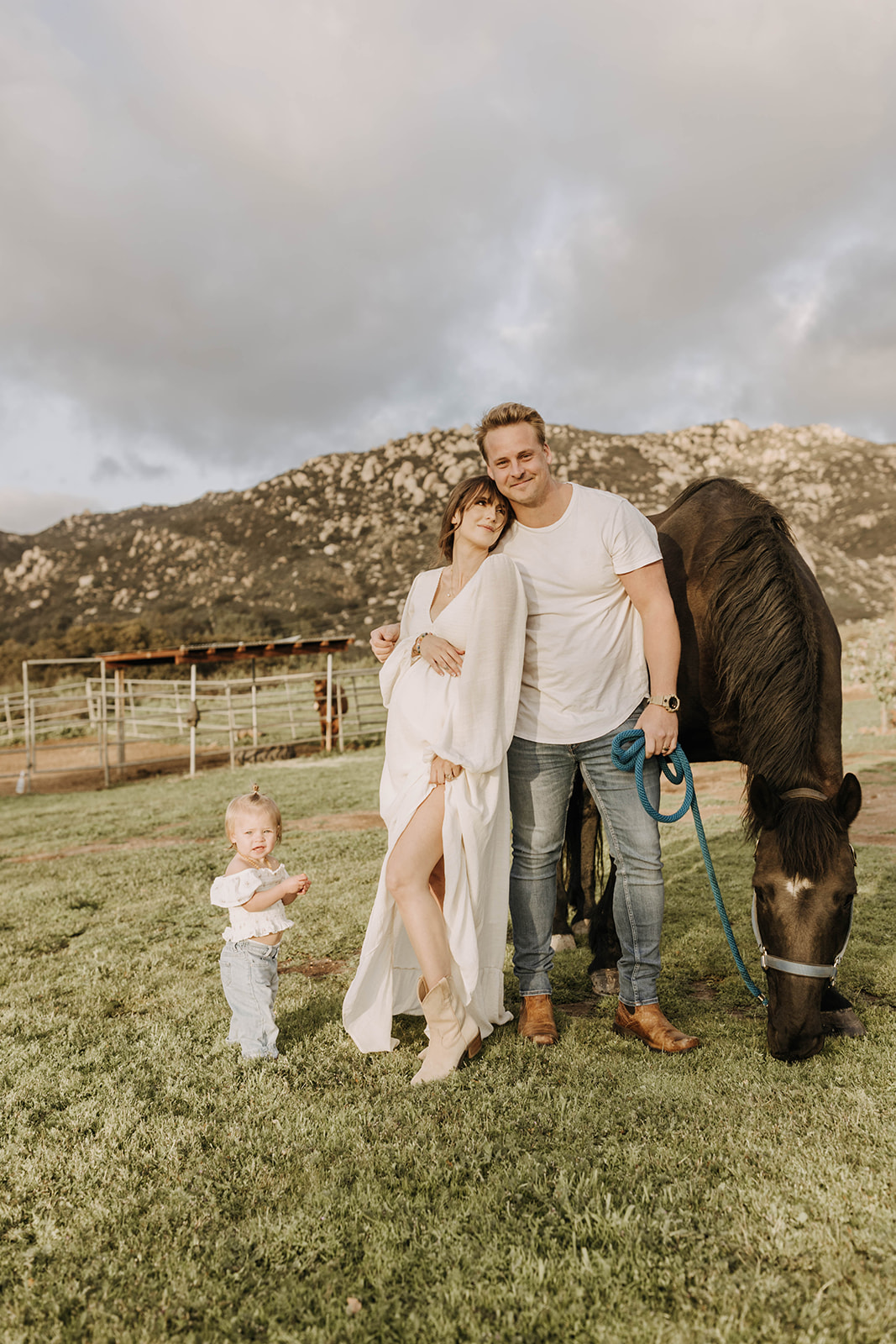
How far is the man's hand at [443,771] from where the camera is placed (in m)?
2.18

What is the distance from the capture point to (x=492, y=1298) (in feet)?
4.13

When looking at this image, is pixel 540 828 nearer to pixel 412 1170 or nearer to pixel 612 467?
pixel 412 1170

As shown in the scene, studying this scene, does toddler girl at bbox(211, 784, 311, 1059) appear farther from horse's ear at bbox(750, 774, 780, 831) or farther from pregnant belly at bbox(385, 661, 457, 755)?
horse's ear at bbox(750, 774, 780, 831)

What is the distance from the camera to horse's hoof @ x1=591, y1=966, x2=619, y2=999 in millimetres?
2771

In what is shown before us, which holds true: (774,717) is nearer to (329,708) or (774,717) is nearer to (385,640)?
(385,640)

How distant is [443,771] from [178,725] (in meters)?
13.2

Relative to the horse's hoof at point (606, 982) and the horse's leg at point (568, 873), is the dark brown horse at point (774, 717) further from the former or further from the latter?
the horse's leg at point (568, 873)

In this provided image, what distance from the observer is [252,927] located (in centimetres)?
225

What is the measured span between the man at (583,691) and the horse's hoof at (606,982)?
41 centimetres

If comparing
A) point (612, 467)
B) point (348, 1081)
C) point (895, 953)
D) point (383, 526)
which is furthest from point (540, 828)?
point (612, 467)

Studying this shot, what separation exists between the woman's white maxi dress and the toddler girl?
25 centimetres

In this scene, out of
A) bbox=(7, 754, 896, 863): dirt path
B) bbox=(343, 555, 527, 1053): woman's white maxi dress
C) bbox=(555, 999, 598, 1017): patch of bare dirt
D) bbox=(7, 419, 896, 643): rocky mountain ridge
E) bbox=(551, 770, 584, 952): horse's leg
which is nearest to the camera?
bbox=(343, 555, 527, 1053): woman's white maxi dress

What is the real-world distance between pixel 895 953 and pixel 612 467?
5351 cm

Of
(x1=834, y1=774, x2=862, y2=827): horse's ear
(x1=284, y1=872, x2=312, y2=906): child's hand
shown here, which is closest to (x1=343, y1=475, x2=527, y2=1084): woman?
(x1=284, y1=872, x2=312, y2=906): child's hand
